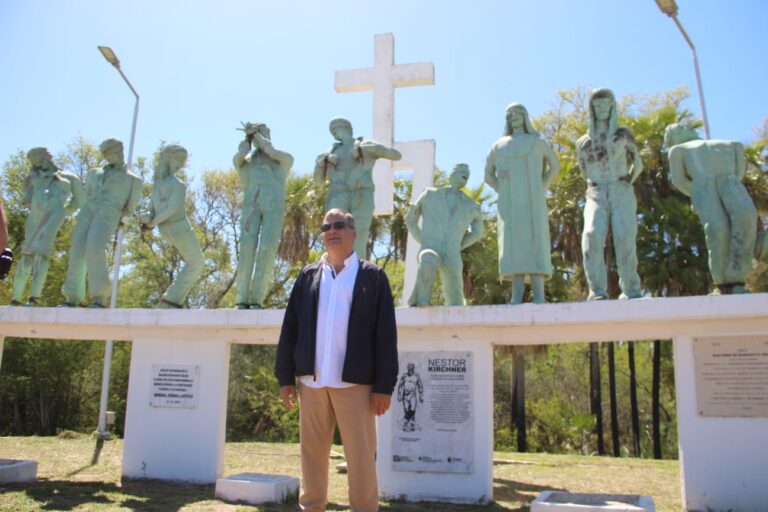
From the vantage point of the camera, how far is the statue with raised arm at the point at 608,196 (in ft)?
20.8

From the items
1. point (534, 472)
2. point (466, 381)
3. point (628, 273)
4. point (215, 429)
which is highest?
point (628, 273)

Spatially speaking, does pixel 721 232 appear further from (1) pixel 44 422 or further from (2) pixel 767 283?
(1) pixel 44 422

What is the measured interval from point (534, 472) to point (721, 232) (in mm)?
4990

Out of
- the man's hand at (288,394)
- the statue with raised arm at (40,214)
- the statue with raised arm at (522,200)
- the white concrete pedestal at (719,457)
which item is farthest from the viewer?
the statue with raised arm at (40,214)

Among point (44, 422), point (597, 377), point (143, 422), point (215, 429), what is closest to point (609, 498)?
point (215, 429)

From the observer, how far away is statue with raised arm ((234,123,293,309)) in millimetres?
7660

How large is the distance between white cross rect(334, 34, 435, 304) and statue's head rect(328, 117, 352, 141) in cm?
147

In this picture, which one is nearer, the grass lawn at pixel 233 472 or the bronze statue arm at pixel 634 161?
the grass lawn at pixel 233 472

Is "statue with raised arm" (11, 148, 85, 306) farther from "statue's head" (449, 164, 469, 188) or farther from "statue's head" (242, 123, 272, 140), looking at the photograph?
"statue's head" (449, 164, 469, 188)

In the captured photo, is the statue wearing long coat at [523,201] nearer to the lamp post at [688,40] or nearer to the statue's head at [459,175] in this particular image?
the statue's head at [459,175]

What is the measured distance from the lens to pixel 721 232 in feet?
20.4

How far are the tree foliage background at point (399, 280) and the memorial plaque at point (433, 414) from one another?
8.34 metres

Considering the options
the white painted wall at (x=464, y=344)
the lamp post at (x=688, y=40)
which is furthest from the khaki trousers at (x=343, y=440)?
the lamp post at (x=688, y=40)

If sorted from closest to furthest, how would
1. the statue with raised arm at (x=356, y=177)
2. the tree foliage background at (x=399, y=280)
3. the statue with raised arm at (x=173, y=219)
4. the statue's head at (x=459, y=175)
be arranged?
the statue's head at (x=459, y=175) < the statue with raised arm at (x=356, y=177) < the statue with raised arm at (x=173, y=219) < the tree foliage background at (x=399, y=280)
